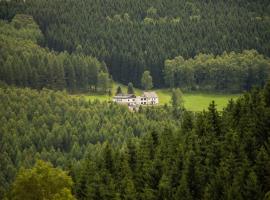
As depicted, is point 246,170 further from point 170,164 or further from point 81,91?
point 81,91

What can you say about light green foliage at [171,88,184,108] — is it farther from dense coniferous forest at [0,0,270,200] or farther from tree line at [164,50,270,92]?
tree line at [164,50,270,92]

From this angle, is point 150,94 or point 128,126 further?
point 150,94

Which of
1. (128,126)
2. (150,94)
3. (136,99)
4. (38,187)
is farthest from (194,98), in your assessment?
(38,187)

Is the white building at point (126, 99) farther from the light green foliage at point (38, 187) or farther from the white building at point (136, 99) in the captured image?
the light green foliage at point (38, 187)

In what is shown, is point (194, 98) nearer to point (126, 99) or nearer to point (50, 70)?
point (126, 99)

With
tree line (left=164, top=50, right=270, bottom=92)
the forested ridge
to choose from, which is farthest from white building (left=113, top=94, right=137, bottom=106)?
the forested ridge

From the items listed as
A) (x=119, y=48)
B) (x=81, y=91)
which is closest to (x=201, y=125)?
(x=81, y=91)
